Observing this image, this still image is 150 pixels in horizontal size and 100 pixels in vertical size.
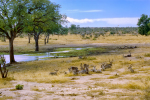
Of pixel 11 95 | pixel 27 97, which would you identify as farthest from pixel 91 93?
pixel 11 95

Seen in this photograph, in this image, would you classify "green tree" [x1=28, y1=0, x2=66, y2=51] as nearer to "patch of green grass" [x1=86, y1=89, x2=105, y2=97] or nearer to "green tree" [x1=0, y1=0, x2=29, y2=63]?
"green tree" [x1=0, y1=0, x2=29, y2=63]

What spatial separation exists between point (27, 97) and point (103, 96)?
144 inches

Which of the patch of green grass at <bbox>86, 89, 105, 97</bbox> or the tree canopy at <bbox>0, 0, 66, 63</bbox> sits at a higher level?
the tree canopy at <bbox>0, 0, 66, 63</bbox>

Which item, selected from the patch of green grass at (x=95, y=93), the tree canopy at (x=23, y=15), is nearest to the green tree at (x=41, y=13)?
the tree canopy at (x=23, y=15)

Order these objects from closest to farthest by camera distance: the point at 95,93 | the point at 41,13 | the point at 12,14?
the point at 95,93, the point at 12,14, the point at 41,13

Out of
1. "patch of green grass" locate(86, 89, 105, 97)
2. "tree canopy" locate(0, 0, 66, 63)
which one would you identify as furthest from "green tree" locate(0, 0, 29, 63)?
"patch of green grass" locate(86, 89, 105, 97)

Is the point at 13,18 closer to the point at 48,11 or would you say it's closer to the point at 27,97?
the point at 48,11

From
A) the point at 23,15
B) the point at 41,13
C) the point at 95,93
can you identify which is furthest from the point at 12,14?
the point at 95,93

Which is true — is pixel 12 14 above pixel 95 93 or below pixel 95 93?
above

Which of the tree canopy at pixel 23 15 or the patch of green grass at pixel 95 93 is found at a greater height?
the tree canopy at pixel 23 15

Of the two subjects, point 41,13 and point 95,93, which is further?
point 41,13

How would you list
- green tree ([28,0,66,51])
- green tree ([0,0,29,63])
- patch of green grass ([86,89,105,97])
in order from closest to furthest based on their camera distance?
patch of green grass ([86,89,105,97]) → green tree ([0,0,29,63]) → green tree ([28,0,66,51])

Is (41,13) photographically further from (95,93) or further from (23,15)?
(95,93)

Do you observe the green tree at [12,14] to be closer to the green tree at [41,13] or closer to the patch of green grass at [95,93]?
the green tree at [41,13]
